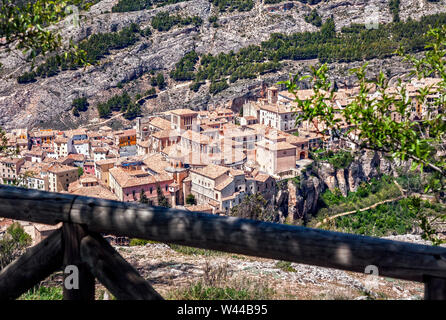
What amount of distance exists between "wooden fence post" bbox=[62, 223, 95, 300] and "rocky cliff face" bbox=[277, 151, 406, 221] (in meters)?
29.4

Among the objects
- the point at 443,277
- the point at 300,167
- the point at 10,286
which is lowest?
the point at 300,167

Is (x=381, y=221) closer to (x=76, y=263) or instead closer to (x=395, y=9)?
(x=76, y=263)

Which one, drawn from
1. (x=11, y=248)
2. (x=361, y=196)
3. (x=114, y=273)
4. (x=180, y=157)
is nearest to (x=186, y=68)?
(x=180, y=157)

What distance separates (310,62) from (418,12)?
794 inches

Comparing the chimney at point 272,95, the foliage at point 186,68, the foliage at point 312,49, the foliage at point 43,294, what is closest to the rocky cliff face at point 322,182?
the chimney at point 272,95

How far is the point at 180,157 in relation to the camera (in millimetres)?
31891

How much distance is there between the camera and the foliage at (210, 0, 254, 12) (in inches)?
2655

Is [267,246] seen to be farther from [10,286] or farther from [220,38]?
[220,38]

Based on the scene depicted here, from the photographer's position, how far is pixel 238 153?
34250mm

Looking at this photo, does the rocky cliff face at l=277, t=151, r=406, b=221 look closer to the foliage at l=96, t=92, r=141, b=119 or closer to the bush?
the foliage at l=96, t=92, r=141, b=119

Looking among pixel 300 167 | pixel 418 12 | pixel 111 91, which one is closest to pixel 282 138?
pixel 300 167

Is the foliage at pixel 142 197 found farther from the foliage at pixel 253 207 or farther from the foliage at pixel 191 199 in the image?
the foliage at pixel 253 207

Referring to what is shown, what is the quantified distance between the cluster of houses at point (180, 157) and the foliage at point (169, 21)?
76.1ft

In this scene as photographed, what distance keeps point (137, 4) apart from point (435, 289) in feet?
246
